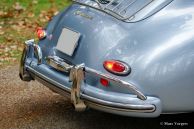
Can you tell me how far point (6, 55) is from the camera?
730cm

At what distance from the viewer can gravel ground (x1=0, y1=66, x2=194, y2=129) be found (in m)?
4.73

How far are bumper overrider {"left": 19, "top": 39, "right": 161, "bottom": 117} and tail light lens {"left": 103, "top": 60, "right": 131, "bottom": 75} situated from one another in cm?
8

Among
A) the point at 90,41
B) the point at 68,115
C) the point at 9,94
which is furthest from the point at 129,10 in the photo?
the point at 9,94

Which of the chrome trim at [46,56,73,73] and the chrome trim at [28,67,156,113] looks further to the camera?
the chrome trim at [46,56,73,73]

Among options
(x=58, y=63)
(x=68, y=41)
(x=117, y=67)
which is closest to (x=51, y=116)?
(x=58, y=63)

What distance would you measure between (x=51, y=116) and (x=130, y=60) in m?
1.38

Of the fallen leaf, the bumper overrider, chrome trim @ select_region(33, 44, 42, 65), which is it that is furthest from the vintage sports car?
the fallen leaf

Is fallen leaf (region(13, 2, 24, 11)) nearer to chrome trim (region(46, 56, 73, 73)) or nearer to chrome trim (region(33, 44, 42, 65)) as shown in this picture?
chrome trim (region(33, 44, 42, 65))

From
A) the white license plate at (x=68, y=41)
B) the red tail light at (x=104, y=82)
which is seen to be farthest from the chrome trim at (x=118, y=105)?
the white license plate at (x=68, y=41)

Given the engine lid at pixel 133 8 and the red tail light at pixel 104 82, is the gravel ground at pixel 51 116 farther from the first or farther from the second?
the engine lid at pixel 133 8

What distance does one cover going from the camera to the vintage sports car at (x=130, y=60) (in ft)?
12.9

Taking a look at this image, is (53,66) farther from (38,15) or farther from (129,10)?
(38,15)

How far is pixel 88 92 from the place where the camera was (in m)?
4.05

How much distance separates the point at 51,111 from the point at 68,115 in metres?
0.21
